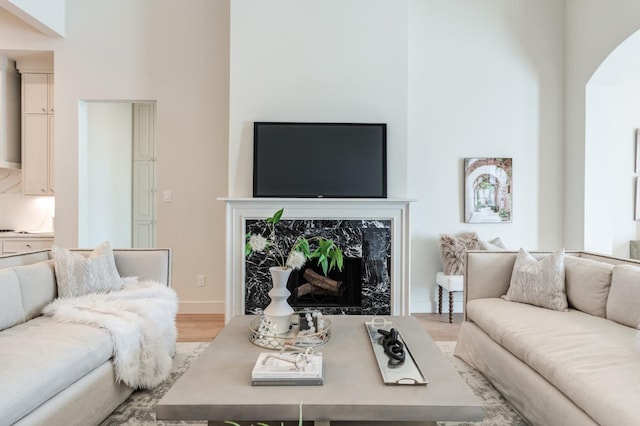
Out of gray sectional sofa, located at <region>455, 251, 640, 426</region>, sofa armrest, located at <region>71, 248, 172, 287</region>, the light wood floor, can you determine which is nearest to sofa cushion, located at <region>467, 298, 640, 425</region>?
gray sectional sofa, located at <region>455, 251, 640, 426</region>

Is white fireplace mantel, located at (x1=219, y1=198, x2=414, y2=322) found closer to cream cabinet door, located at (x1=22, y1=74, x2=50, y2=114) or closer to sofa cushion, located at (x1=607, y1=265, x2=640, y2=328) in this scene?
sofa cushion, located at (x1=607, y1=265, x2=640, y2=328)

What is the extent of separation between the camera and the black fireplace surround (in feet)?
11.8

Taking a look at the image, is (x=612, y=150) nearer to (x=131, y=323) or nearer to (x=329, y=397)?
(x=329, y=397)

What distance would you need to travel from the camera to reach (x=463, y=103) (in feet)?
13.6

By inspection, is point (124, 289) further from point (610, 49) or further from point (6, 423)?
point (610, 49)

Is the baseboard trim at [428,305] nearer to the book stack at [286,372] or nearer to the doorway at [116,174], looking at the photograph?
the book stack at [286,372]

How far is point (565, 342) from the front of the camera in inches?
73.5

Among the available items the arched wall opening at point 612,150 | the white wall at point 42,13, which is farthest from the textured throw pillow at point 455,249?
the white wall at point 42,13

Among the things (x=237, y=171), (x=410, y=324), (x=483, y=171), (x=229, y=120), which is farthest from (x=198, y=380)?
(x=483, y=171)

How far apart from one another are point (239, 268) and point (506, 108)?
3.22m

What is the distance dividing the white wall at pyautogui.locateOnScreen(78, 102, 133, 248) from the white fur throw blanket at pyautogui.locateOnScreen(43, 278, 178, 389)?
2034 mm

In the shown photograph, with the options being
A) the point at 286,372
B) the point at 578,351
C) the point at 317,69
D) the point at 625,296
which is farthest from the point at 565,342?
the point at 317,69

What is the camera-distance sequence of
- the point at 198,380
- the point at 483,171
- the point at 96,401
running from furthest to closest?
1. the point at 483,171
2. the point at 96,401
3. the point at 198,380

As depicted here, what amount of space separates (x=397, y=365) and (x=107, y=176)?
14.9ft
